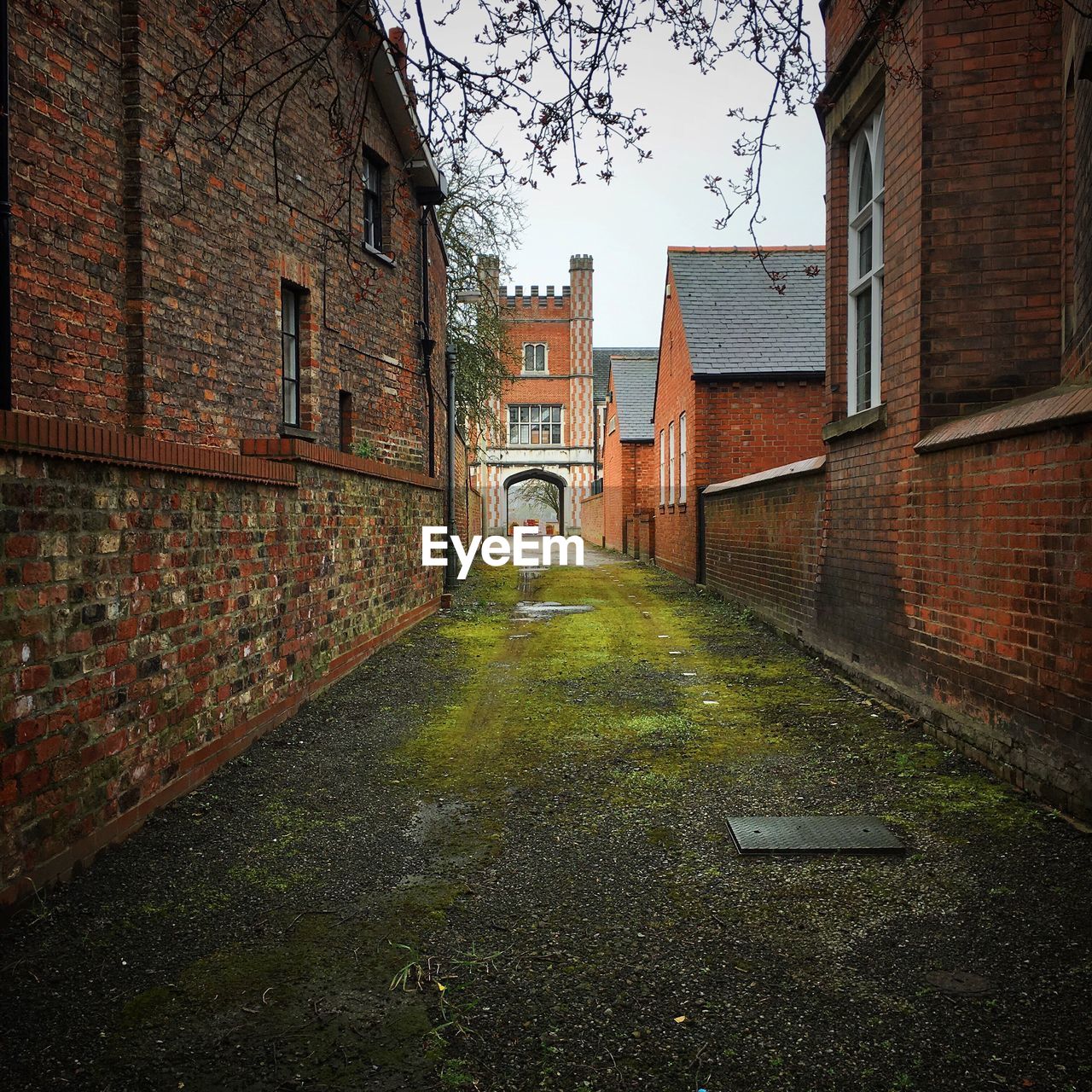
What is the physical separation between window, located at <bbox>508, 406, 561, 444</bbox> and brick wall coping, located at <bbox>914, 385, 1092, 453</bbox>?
46.7 m

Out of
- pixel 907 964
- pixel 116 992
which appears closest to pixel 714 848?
pixel 907 964

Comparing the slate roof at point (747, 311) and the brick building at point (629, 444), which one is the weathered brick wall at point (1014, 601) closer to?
the slate roof at point (747, 311)

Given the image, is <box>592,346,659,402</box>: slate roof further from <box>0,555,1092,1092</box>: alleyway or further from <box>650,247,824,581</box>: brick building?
<box>0,555,1092,1092</box>: alleyway

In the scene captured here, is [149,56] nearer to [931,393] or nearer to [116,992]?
[931,393]

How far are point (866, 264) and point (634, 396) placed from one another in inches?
993

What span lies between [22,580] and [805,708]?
214 inches

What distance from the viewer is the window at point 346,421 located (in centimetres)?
1185

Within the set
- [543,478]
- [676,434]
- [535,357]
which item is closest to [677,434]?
[676,434]

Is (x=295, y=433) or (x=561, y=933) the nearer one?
(x=561, y=933)

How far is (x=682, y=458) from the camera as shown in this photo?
65.2 feet

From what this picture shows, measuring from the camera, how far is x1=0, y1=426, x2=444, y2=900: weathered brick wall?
3273mm

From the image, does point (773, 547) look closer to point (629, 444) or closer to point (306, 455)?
point (306, 455)

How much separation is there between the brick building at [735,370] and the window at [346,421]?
8.07 m

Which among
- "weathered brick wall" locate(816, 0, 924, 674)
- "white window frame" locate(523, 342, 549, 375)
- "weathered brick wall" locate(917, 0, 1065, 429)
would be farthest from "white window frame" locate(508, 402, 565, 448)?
"weathered brick wall" locate(917, 0, 1065, 429)
